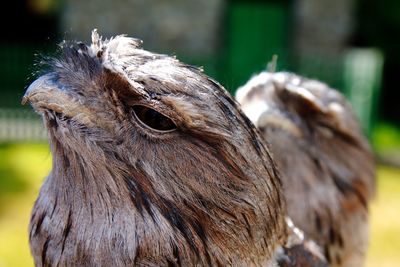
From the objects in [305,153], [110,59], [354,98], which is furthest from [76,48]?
[354,98]

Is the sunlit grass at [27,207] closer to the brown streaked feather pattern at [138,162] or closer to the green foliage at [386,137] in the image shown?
the green foliage at [386,137]

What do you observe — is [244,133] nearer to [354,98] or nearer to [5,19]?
[354,98]

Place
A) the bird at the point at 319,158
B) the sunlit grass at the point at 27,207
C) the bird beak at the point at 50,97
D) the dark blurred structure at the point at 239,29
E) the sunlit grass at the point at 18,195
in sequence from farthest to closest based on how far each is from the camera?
the dark blurred structure at the point at 239,29, the sunlit grass at the point at 27,207, the sunlit grass at the point at 18,195, the bird at the point at 319,158, the bird beak at the point at 50,97

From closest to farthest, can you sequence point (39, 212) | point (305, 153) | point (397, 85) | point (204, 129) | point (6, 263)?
point (204, 129) < point (39, 212) < point (305, 153) < point (6, 263) < point (397, 85)

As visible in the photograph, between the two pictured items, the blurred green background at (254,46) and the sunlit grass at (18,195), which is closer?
the sunlit grass at (18,195)

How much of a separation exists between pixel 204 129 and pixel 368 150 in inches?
68.2

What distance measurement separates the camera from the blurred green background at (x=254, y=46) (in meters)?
9.28

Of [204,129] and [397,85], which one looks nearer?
[204,129]

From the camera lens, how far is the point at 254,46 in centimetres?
1165

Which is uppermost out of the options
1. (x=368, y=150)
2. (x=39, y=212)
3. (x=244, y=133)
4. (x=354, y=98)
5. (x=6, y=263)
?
(x=244, y=133)

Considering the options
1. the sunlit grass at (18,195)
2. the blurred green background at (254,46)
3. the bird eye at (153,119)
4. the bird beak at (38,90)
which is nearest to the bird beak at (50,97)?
the bird beak at (38,90)

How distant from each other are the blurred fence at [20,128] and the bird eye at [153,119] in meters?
8.05

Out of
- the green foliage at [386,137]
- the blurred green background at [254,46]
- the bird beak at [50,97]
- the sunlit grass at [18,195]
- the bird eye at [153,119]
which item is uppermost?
the bird beak at [50,97]

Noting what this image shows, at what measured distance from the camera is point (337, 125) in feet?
9.46
